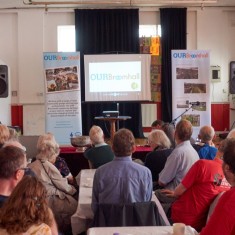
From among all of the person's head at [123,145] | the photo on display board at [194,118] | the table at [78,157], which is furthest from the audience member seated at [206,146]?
the photo on display board at [194,118]

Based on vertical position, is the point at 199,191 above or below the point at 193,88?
below

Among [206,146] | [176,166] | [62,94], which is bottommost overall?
[176,166]

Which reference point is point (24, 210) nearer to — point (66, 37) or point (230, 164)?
point (230, 164)

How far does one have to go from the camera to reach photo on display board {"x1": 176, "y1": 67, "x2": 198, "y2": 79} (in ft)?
26.8

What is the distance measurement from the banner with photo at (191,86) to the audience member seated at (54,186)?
4816 mm

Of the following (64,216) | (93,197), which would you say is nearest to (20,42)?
(64,216)

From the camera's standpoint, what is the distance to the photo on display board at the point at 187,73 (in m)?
8.16

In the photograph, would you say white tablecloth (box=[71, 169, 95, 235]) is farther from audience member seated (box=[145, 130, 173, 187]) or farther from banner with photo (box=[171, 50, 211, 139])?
banner with photo (box=[171, 50, 211, 139])

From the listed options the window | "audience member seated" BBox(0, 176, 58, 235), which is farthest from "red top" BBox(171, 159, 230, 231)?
the window

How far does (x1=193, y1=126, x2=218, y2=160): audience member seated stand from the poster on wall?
4.08 meters

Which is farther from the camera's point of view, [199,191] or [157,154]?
[157,154]

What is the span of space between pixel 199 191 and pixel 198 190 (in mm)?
11

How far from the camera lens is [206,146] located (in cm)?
421

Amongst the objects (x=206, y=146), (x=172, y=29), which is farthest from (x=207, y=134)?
(x=172, y=29)
